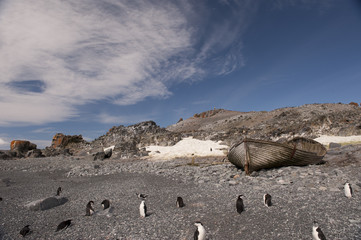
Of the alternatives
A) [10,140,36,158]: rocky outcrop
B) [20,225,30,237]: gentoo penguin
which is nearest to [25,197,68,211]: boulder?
[20,225,30,237]: gentoo penguin

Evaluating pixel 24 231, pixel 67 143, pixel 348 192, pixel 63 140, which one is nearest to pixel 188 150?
pixel 348 192

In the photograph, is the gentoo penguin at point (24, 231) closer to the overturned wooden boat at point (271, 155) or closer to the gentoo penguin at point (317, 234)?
the gentoo penguin at point (317, 234)

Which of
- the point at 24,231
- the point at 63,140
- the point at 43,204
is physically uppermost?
the point at 63,140

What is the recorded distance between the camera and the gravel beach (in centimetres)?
667

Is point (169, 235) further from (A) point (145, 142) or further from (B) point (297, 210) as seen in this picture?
(A) point (145, 142)

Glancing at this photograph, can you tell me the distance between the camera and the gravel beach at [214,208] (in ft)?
21.9

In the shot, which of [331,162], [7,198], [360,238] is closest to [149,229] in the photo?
[360,238]

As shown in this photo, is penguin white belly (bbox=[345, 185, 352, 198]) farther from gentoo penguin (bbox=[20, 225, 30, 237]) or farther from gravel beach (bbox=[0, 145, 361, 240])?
gentoo penguin (bbox=[20, 225, 30, 237])

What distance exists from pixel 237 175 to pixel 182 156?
13.0 meters

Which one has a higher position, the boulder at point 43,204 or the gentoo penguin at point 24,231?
the boulder at point 43,204

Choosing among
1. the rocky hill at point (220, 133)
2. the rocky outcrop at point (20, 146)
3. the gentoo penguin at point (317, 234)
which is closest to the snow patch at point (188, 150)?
the rocky hill at point (220, 133)

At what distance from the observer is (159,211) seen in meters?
8.84

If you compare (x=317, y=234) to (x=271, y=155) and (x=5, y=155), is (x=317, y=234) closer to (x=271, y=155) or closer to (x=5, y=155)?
(x=271, y=155)

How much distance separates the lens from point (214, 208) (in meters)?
8.54
